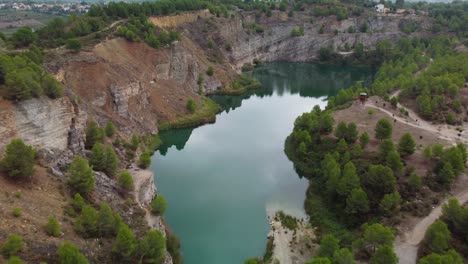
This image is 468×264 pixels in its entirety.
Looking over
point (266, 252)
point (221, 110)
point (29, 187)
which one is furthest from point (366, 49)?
point (29, 187)

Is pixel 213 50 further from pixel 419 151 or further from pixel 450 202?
pixel 450 202

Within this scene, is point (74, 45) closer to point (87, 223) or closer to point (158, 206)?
point (158, 206)

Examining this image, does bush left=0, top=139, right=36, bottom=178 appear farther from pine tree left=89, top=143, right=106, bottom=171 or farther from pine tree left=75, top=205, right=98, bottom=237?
pine tree left=89, top=143, right=106, bottom=171

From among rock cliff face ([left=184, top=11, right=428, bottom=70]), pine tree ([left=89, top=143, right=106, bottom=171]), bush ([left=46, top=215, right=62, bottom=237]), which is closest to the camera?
bush ([left=46, top=215, right=62, bottom=237])

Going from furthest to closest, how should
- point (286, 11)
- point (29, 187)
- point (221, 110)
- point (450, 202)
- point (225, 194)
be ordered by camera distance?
point (286, 11) → point (221, 110) → point (225, 194) → point (450, 202) → point (29, 187)

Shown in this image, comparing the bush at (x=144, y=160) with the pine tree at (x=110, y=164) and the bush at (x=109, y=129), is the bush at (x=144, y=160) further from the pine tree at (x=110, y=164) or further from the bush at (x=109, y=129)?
the bush at (x=109, y=129)

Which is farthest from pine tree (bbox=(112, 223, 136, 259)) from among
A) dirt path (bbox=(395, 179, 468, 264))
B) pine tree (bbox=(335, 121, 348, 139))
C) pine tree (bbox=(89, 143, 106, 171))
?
pine tree (bbox=(335, 121, 348, 139))
